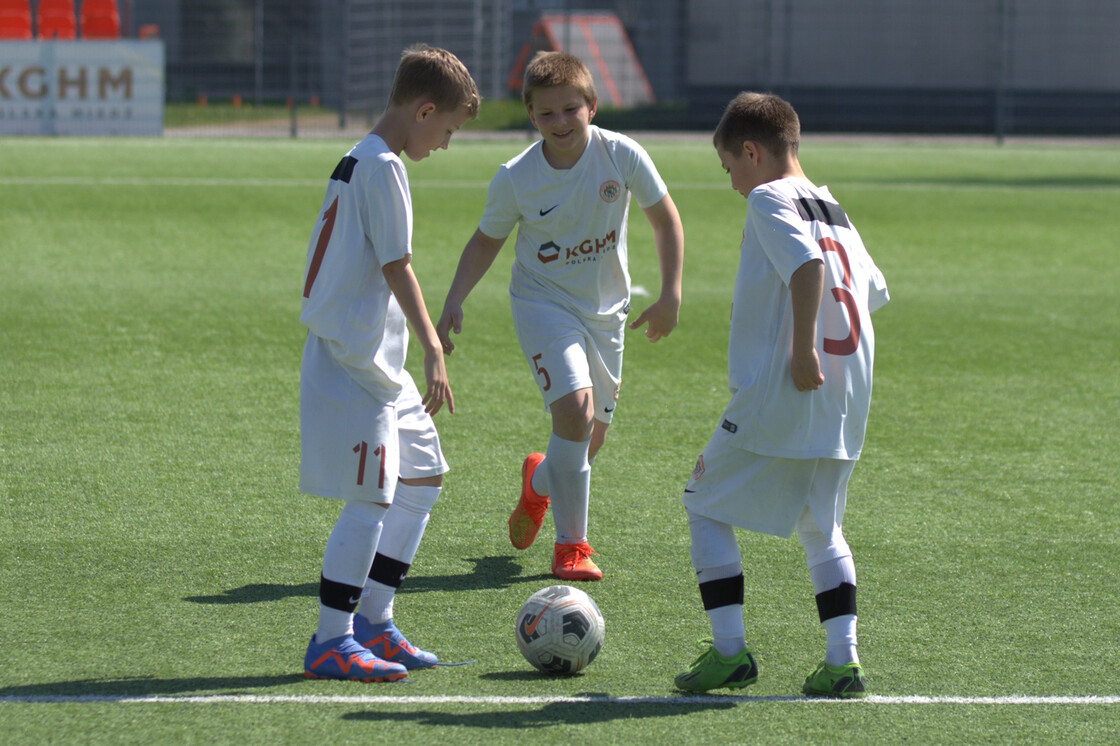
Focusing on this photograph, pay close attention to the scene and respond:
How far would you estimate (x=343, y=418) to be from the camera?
3621 millimetres

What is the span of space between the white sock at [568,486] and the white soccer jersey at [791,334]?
121cm

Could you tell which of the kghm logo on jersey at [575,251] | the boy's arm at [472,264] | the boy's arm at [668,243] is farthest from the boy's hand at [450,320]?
the boy's arm at [668,243]

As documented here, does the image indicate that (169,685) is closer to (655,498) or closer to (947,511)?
(655,498)

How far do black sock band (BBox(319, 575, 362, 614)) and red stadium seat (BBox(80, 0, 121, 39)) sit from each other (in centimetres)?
2188

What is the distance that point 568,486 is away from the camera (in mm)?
4824

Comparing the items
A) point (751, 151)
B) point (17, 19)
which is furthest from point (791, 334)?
point (17, 19)

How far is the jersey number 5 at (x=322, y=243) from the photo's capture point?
3.64 metres

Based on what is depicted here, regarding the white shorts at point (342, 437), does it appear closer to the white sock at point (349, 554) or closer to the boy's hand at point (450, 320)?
the white sock at point (349, 554)

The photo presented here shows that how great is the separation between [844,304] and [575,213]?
139 cm

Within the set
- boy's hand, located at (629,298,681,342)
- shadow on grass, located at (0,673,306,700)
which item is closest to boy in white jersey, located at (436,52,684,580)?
boy's hand, located at (629,298,681,342)

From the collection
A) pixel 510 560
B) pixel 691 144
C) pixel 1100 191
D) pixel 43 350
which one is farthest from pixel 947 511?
pixel 691 144

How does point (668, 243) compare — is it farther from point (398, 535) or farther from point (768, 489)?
point (398, 535)

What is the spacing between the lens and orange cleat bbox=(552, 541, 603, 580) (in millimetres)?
4672

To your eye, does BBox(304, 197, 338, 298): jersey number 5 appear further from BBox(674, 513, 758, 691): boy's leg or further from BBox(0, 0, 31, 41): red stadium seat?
BBox(0, 0, 31, 41): red stadium seat
